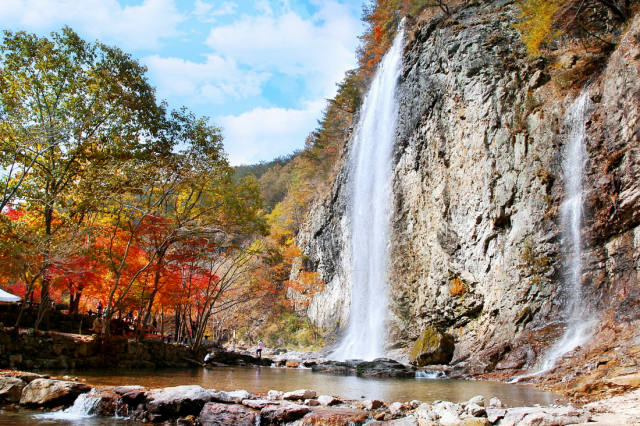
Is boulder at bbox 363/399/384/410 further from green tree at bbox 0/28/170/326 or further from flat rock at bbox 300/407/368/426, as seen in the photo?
green tree at bbox 0/28/170/326

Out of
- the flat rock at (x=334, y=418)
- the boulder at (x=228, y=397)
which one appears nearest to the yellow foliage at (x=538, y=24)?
the flat rock at (x=334, y=418)

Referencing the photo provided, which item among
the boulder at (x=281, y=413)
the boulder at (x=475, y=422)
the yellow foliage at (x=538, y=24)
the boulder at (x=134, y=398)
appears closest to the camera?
the boulder at (x=475, y=422)

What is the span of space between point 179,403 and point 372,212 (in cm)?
2219

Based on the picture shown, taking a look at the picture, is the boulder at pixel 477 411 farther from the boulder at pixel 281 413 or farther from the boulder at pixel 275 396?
the boulder at pixel 275 396

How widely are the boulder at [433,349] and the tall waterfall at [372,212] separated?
4.36 m

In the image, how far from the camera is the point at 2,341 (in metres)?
11.7

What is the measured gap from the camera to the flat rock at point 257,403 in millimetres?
7129

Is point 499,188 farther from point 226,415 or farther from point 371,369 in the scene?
point 226,415

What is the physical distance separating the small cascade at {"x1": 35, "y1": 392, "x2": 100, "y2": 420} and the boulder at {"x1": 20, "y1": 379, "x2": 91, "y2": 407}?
212 mm

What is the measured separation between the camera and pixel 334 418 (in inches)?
251

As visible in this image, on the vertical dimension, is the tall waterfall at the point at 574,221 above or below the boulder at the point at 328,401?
above

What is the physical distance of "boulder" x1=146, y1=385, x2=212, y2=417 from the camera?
715 centimetres

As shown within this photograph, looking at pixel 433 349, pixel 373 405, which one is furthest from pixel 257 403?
pixel 433 349

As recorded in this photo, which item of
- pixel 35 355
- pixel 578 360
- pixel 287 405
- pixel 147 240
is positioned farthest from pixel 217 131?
pixel 578 360
